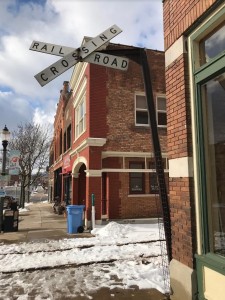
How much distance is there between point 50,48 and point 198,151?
2722mm

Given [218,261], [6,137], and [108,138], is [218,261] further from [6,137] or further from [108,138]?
[6,137]

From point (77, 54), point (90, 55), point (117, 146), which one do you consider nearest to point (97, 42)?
point (90, 55)

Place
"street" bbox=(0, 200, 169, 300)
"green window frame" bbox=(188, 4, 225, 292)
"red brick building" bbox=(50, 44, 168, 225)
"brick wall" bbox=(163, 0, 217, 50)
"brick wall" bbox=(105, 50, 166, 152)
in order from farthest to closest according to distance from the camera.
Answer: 1. "brick wall" bbox=(105, 50, 166, 152)
2. "red brick building" bbox=(50, 44, 168, 225)
3. "street" bbox=(0, 200, 169, 300)
4. "brick wall" bbox=(163, 0, 217, 50)
5. "green window frame" bbox=(188, 4, 225, 292)

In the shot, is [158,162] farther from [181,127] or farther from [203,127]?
A: [203,127]

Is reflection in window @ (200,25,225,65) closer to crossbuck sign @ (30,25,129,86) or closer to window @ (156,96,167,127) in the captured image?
crossbuck sign @ (30,25,129,86)

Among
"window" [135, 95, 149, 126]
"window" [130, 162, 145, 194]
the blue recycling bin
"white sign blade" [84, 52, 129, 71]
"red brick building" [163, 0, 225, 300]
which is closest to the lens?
"red brick building" [163, 0, 225, 300]

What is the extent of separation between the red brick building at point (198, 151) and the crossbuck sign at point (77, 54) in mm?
1111

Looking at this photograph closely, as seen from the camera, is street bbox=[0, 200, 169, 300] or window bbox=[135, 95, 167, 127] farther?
window bbox=[135, 95, 167, 127]

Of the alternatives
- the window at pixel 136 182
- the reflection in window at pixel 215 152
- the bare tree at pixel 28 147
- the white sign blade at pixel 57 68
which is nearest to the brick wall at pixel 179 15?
the reflection in window at pixel 215 152

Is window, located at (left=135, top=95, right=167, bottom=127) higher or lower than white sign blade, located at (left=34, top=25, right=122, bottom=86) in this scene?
higher

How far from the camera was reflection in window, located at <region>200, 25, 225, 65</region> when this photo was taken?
14.4ft

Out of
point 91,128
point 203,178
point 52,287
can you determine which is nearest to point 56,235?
point 91,128

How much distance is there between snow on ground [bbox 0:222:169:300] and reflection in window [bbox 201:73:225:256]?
183 centimetres

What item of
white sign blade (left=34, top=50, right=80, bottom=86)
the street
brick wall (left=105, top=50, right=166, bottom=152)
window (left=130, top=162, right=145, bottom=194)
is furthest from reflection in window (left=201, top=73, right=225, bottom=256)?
window (left=130, top=162, right=145, bottom=194)
